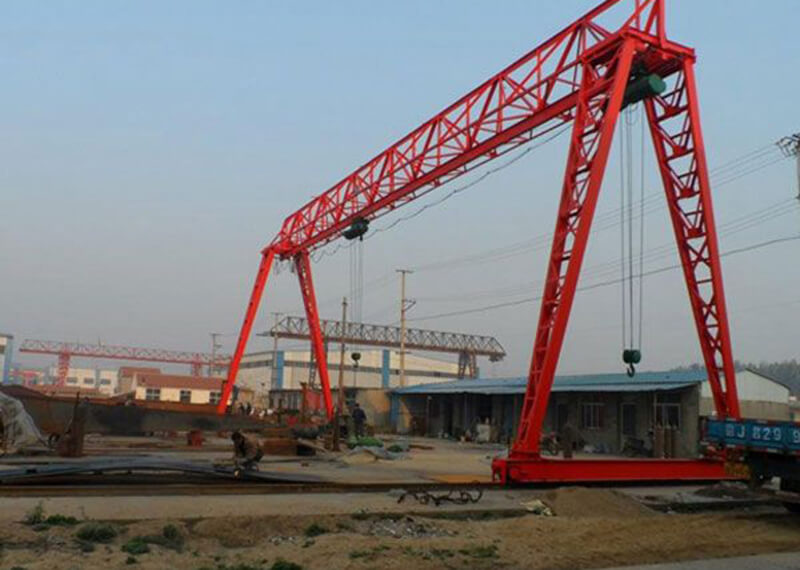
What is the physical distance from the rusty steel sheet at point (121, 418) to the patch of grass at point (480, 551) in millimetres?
15707

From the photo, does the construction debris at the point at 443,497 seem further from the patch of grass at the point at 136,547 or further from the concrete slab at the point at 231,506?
the patch of grass at the point at 136,547

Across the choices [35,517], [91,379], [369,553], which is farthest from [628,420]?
[91,379]

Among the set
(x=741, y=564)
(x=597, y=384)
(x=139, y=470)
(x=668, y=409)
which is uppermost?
(x=597, y=384)

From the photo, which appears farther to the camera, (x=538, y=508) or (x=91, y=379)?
(x=91, y=379)

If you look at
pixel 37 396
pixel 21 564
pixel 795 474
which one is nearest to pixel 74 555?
pixel 21 564

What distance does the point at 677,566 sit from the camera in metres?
7.34

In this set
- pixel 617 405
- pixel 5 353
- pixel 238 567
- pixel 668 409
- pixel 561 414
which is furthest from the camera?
pixel 5 353

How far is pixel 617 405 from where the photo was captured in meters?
26.8

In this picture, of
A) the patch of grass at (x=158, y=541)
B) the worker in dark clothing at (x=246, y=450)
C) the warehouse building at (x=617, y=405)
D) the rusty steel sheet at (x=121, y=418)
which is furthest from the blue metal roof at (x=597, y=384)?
the patch of grass at (x=158, y=541)

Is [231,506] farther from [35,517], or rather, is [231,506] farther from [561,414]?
[561,414]

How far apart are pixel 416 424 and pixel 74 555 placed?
31721 millimetres

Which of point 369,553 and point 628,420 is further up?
point 628,420

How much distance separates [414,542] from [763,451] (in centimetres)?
574

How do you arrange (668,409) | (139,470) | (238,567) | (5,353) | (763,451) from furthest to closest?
1. (5,353)
2. (668,409)
3. (139,470)
4. (763,451)
5. (238,567)
